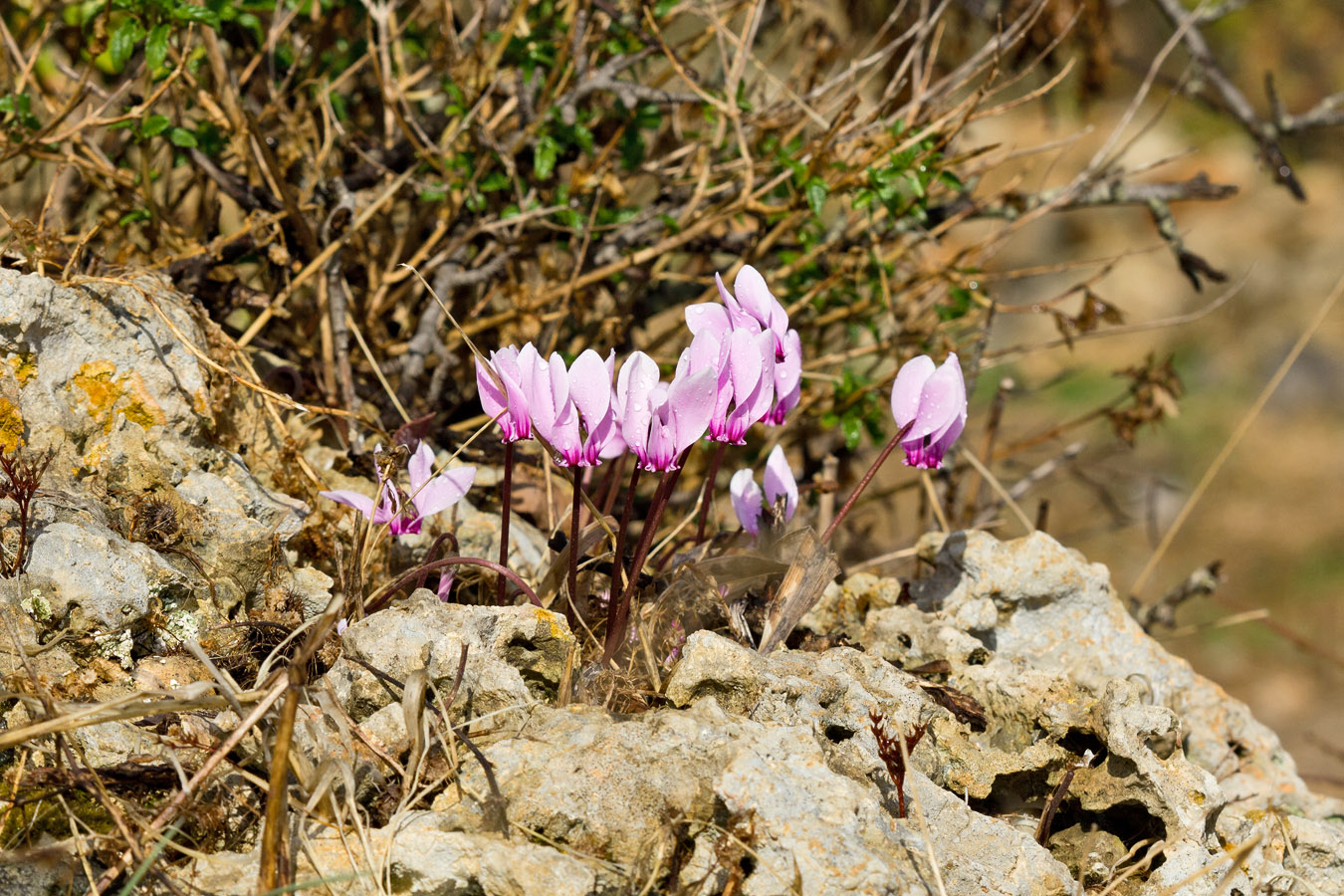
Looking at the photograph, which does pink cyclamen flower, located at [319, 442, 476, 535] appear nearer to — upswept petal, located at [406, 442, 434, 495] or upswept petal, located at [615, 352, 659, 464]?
upswept petal, located at [406, 442, 434, 495]

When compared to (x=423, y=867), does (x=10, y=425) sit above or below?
above

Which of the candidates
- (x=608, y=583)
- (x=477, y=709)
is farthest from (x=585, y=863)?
(x=608, y=583)

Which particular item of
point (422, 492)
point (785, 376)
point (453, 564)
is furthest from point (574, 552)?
point (785, 376)

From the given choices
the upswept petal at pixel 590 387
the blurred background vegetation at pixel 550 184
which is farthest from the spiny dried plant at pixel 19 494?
the upswept petal at pixel 590 387

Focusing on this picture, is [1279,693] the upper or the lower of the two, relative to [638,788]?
lower

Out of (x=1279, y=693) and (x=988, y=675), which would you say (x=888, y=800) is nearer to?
(x=988, y=675)

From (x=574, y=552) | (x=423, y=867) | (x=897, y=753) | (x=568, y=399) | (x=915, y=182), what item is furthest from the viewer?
(x=915, y=182)

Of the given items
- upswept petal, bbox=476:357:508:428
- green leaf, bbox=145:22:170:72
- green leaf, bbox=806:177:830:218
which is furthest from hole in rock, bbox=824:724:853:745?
green leaf, bbox=145:22:170:72

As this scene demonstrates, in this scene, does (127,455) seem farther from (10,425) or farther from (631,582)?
(631,582)
